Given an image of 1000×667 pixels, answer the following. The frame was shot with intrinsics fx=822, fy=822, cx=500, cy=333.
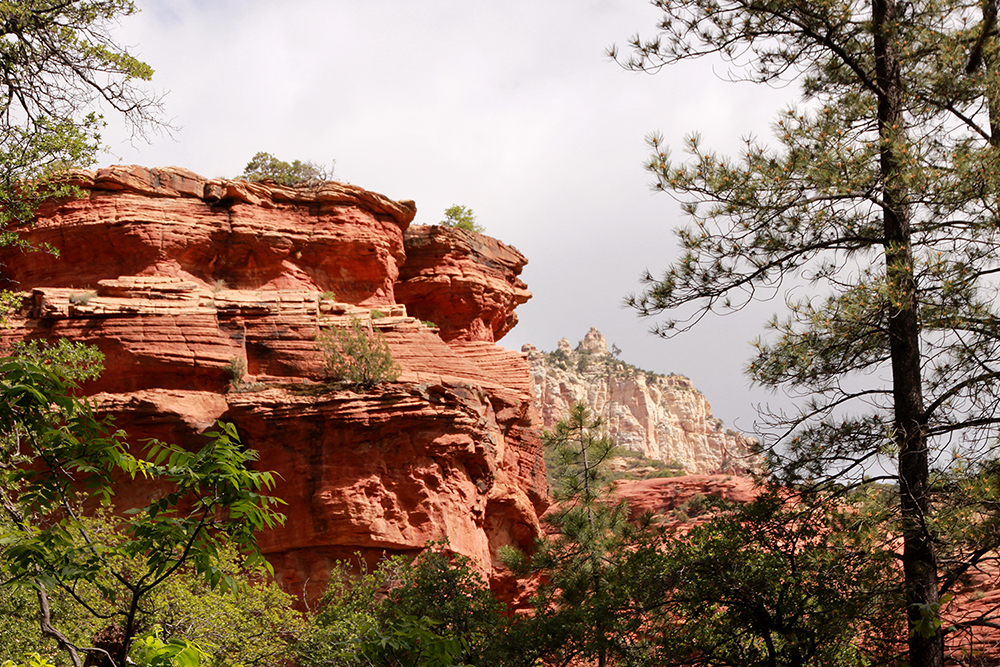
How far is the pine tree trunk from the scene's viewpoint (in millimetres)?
8922

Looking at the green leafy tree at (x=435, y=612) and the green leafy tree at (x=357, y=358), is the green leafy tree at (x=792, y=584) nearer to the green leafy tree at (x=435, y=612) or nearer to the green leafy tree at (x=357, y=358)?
the green leafy tree at (x=435, y=612)

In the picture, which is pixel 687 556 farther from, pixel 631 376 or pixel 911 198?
pixel 631 376

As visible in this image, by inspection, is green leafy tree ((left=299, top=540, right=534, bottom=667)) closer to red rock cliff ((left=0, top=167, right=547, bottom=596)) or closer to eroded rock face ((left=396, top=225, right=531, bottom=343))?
red rock cliff ((left=0, top=167, right=547, bottom=596))

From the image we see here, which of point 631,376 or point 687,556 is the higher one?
point 631,376

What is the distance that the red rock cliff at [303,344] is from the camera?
21.3m

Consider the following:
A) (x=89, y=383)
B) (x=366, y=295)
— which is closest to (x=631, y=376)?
(x=366, y=295)

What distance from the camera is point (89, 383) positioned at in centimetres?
2245

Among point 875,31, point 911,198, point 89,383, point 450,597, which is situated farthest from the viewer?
point 89,383

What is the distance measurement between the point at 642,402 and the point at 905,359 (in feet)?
290

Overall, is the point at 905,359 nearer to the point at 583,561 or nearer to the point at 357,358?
the point at 583,561

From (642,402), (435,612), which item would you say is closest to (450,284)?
(435,612)

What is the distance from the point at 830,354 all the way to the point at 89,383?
1967 centimetres

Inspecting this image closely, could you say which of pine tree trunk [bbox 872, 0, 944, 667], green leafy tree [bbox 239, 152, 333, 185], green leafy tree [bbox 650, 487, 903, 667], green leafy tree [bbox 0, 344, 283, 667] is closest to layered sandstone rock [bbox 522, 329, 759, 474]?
green leafy tree [bbox 239, 152, 333, 185]

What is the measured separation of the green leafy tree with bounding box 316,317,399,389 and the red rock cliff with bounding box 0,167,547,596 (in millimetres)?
444
